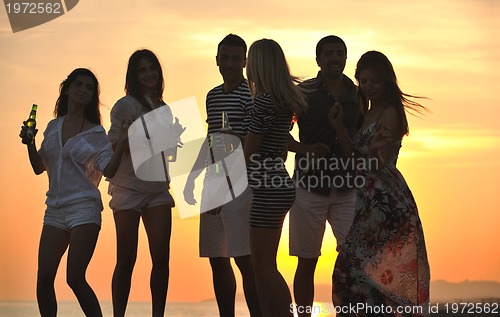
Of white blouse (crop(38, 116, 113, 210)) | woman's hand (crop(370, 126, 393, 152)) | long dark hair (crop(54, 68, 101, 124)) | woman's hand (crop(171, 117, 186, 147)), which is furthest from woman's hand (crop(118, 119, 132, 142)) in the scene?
woman's hand (crop(370, 126, 393, 152))

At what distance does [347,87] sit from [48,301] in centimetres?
259

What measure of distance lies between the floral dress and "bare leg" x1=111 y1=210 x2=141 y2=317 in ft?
5.39

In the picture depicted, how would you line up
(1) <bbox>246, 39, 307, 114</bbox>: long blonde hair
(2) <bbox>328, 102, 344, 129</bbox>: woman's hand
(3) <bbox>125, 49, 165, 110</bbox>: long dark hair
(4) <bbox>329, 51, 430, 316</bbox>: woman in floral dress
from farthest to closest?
1. (3) <bbox>125, 49, 165, 110</bbox>: long dark hair
2. (2) <bbox>328, 102, 344, 129</bbox>: woman's hand
3. (4) <bbox>329, 51, 430, 316</bbox>: woman in floral dress
4. (1) <bbox>246, 39, 307, 114</bbox>: long blonde hair

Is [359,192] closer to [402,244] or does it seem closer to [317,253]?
[402,244]

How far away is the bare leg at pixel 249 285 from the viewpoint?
7234 mm

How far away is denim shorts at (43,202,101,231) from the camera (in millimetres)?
7023

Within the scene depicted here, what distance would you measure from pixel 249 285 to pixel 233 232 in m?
0.38

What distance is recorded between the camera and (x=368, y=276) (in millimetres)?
6578

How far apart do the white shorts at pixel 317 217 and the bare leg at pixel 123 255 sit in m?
1.14

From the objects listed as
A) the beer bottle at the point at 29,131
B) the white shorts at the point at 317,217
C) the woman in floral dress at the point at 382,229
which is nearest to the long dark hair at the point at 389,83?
the woman in floral dress at the point at 382,229

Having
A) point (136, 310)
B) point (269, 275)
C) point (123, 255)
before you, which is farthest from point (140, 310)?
point (269, 275)

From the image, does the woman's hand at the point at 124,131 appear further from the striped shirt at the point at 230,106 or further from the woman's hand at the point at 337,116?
the woman's hand at the point at 337,116

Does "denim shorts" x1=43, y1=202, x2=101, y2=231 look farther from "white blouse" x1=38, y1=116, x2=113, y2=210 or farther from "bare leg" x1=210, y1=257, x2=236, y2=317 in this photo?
"bare leg" x1=210, y1=257, x2=236, y2=317

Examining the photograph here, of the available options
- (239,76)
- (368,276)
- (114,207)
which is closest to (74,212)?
(114,207)
